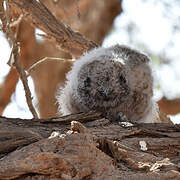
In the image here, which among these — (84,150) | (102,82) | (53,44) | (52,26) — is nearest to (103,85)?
(102,82)

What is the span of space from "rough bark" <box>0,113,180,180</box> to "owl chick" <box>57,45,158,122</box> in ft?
0.84

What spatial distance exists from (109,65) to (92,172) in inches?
43.6

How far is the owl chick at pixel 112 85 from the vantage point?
302cm

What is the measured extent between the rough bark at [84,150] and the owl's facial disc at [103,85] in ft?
0.78

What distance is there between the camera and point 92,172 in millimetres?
2162

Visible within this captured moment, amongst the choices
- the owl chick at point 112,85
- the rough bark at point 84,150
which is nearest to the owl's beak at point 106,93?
the owl chick at point 112,85

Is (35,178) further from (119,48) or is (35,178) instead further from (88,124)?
(119,48)

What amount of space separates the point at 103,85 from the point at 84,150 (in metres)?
0.88

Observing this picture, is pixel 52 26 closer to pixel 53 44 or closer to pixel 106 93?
pixel 106 93

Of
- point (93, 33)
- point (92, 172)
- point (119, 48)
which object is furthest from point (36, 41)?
point (92, 172)

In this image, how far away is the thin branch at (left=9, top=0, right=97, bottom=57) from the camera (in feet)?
12.2

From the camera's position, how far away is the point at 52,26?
13.0 ft

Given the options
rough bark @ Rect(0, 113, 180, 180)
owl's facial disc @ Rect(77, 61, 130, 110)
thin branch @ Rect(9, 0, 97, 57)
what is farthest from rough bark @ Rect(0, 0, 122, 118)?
rough bark @ Rect(0, 113, 180, 180)

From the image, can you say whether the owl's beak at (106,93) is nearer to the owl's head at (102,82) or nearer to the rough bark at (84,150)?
the owl's head at (102,82)
